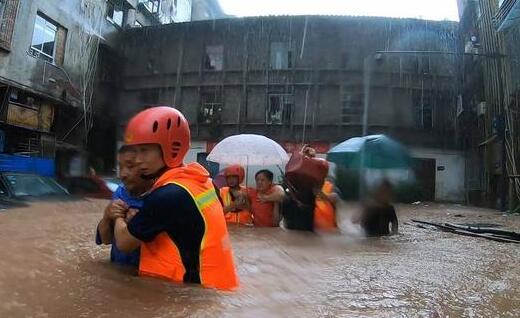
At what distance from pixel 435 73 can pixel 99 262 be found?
16362mm

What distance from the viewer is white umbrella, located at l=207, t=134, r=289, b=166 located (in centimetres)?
774

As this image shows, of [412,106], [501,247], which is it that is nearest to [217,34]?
[412,106]

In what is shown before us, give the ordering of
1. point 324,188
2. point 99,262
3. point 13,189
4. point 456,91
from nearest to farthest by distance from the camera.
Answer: point 99,262 → point 324,188 → point 13,189 → point 456,91

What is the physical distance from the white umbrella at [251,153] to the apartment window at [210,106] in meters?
13.9

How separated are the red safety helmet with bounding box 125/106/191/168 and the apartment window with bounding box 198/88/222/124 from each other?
19.7 meters

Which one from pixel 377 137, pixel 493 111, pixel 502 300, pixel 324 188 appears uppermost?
pixel 493 111

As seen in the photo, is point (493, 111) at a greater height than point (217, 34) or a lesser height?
lesser

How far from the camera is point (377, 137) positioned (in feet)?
20.8

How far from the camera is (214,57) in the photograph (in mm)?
22594

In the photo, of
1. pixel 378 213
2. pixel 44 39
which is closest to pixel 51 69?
pixel 44 39

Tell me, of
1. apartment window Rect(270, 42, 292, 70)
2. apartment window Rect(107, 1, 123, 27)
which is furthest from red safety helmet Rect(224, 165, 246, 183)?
apartment window Rect(107, 1, 123, 27)

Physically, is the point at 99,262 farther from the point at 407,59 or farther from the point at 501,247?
the point at 407,59

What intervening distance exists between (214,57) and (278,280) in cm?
2052

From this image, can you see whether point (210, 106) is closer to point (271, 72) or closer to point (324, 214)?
point (271, 72)
